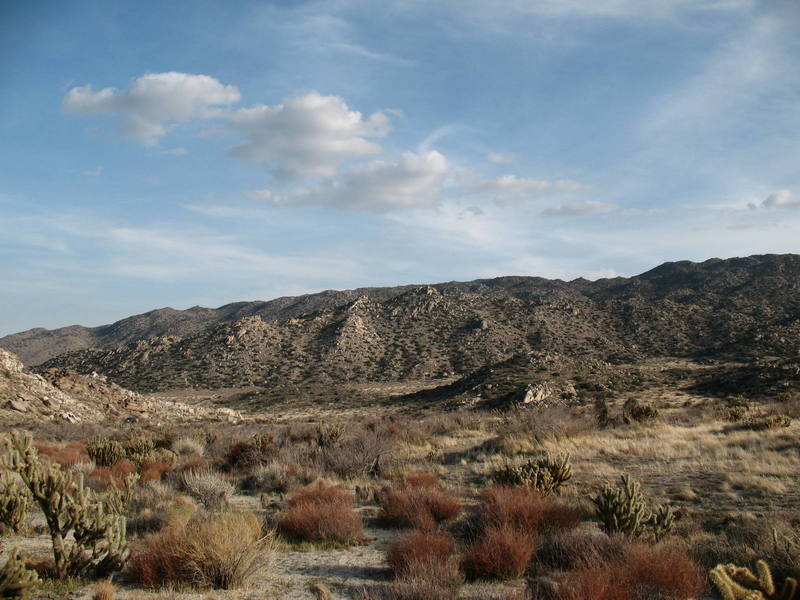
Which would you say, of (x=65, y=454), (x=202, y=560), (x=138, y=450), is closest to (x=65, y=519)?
(x=202, y=560)

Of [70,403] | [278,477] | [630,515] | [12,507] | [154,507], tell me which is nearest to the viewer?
[630,515]

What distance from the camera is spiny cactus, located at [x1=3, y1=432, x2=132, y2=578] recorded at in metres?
6.12

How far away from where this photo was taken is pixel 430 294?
77.0 m

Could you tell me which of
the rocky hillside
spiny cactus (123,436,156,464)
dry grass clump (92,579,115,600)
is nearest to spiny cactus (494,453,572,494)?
dry grass clump (92,579,115,600)

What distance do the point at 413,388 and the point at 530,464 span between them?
38.4m

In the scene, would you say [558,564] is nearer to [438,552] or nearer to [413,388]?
[438,552]

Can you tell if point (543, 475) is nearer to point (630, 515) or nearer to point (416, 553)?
point (630, 515)

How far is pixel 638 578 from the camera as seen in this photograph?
5.05m

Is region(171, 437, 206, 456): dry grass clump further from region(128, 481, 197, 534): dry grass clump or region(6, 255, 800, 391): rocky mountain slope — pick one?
region(6, 255, 800, 391): rocky mountain slope

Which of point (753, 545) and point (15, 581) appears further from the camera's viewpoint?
point (753, 545)

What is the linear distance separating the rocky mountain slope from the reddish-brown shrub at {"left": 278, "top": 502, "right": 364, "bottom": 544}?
43381mm

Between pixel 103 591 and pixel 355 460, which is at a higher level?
pixel 103 591

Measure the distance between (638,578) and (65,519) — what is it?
6.70 metres

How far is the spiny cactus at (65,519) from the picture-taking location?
612 cm
